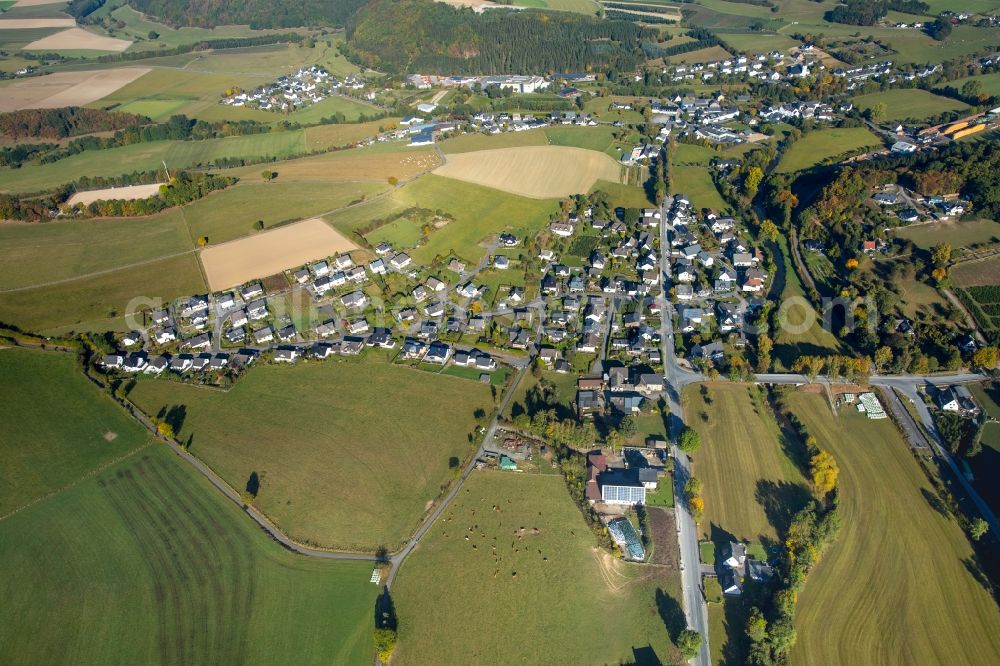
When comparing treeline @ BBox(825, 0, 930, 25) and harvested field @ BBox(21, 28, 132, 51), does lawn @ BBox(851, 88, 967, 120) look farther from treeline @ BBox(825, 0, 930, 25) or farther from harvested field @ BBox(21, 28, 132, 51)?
harvested field @ BBox(21, 28, 132, 51)

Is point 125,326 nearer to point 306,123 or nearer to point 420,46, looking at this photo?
point 306,123

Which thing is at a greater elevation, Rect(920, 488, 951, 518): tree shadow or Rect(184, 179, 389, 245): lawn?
Rect(184, 179, 389, 245): lawn

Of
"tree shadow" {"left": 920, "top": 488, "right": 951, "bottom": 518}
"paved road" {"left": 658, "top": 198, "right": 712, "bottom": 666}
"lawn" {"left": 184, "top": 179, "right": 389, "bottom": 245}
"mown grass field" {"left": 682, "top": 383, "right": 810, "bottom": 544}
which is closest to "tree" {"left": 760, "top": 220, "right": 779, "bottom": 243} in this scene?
"paved road" {"left": 658, "top": 198, "right": 712, "bottom": 666}

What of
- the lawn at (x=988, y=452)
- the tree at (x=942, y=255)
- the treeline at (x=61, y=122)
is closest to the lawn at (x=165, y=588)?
the lawn at (x=988, y=452)

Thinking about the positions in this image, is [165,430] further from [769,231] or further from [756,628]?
[769,231]

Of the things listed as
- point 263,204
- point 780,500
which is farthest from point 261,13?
point 780,500

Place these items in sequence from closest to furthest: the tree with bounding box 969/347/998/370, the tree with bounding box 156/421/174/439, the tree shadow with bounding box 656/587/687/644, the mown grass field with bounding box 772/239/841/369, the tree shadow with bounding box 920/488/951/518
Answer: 1. the tree shadow with bounding box 656/587/687/644
2. the tree shadow with bounding box 920/488/951/518
3. the tree with bounding box 156/421/174/439
4. the tree with bounding box 969/347/998/370
5. the mown grass field with bounding box 772/239/841/369

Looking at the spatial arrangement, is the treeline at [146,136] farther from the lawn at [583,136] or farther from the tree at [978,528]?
the tree at [978,528]

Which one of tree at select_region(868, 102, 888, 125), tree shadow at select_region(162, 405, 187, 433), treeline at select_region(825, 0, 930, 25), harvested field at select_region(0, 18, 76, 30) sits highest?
treeline at select_region(825, 0, 930, 25)

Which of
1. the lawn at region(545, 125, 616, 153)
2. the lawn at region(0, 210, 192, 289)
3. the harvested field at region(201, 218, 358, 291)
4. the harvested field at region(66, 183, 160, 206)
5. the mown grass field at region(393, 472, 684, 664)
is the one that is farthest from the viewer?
the lawn at region(545, 125, 616, 153)
